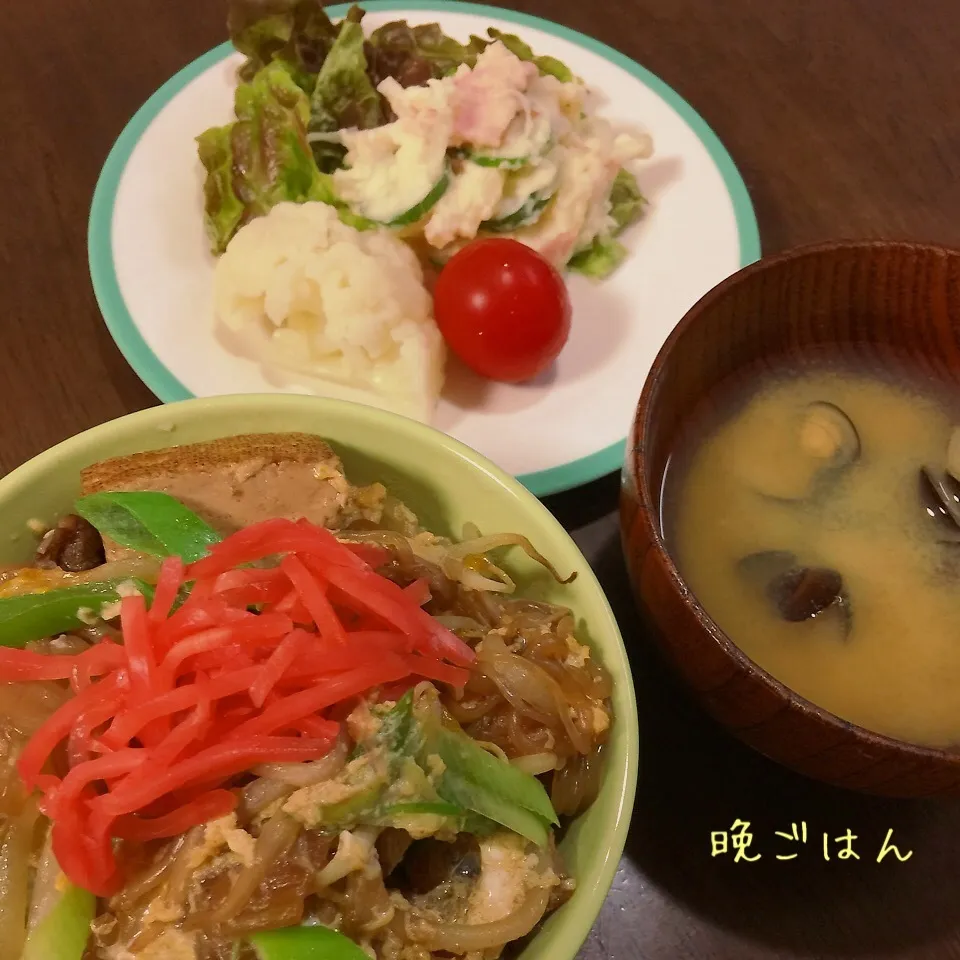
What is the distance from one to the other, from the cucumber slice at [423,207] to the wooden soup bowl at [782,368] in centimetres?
86

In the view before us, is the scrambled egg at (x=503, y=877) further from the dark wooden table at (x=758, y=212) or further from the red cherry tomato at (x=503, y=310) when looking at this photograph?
the red cherry tomato at (x=503, y=310)

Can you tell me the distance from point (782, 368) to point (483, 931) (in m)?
0.95

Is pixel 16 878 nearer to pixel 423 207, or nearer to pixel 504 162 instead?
pixel 423 207

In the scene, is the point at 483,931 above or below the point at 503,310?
below

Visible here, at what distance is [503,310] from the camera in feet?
5.78

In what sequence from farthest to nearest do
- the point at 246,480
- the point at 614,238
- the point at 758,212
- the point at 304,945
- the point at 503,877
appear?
the point at 758,212, the point at 614,238, the point at 246,480, the point at 503,877, the point at 304,945

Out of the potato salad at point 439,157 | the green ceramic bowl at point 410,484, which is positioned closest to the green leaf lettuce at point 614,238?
the potato salad at point 439,157

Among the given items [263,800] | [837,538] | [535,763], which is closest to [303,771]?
[263,800]

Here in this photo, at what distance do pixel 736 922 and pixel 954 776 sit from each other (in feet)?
1.57

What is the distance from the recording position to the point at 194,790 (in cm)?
95

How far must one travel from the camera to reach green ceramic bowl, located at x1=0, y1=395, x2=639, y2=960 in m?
1.09

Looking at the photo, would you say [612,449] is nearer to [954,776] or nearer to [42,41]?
[954,776]

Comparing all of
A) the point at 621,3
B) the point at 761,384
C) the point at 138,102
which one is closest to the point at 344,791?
the point at 761,384

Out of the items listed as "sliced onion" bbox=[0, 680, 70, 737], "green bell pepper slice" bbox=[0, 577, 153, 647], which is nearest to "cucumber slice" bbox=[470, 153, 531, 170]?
"green bell pepper slice" bbox=[0, 577, 153, 647]
